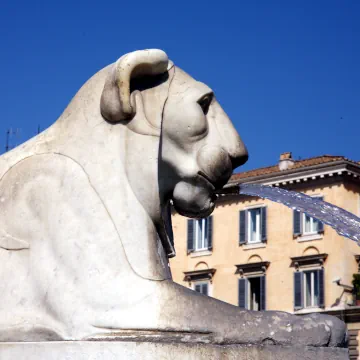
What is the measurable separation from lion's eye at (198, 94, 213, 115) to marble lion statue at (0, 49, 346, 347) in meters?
0.01

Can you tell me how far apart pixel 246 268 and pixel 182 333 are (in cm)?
4134

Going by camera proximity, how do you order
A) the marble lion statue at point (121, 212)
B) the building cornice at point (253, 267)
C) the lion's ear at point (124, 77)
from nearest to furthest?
the marble lion statue at point (121, 212)
the lion's ear at point (124, 77)
the building cornice at point (253, 267)

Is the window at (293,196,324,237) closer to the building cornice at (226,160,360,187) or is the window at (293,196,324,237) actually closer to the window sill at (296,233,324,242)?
the window sill at (296,233,324,242)

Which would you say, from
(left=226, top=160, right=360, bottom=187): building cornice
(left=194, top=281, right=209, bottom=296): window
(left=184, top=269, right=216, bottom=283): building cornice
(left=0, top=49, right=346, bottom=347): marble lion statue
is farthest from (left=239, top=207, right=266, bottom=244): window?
(left=0, top=49, right=346, bottom=347): marble lion statue

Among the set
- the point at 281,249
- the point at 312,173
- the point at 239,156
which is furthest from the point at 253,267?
the point at 239,156

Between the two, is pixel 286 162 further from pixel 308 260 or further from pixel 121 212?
pixel 121 212

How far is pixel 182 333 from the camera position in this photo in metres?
4.13

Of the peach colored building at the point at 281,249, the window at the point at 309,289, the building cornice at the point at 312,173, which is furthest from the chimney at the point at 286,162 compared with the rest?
the window at the point at 309,289

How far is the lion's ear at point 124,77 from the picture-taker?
174 inches

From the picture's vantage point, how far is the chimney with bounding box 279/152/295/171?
46.2 metres

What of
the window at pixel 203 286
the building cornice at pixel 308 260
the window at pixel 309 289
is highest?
the building cornice at pixel 308 260

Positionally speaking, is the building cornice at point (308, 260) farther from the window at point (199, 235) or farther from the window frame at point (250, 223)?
the window at point (199, 235)

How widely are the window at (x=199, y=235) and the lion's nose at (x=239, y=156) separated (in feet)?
138

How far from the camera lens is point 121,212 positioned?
4.35 m
